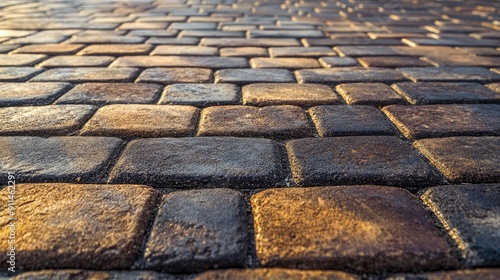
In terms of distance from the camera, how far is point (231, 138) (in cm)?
139

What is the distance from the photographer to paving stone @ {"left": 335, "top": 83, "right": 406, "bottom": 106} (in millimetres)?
1768

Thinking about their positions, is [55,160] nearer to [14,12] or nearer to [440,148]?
[440,148]

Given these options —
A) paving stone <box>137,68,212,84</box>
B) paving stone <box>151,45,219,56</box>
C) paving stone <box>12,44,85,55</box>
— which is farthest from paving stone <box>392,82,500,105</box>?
paving stone <box>12,44,85,55</box>

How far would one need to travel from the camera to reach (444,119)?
61.6 inches

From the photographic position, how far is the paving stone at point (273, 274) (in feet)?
2.62

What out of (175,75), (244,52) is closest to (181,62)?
(175,75)

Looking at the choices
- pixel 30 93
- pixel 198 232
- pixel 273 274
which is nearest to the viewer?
pixel 273 274

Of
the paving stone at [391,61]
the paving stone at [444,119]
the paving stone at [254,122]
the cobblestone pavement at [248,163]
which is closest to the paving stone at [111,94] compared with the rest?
the cobblestone pavement at [248,163]

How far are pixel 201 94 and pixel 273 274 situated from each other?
1.19 meters

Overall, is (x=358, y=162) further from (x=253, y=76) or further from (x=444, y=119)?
(x=253, y=76)

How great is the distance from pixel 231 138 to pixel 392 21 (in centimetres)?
351

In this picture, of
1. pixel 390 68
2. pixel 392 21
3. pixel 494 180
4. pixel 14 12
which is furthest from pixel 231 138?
pixel 14 12

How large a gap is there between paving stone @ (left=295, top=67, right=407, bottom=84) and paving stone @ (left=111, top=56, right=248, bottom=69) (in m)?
0.44

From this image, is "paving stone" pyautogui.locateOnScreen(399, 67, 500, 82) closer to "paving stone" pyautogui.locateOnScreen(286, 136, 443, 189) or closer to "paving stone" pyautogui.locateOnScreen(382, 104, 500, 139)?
"paving stone" pyautogui.locateOnScreen(382, 104, 500, 139)
